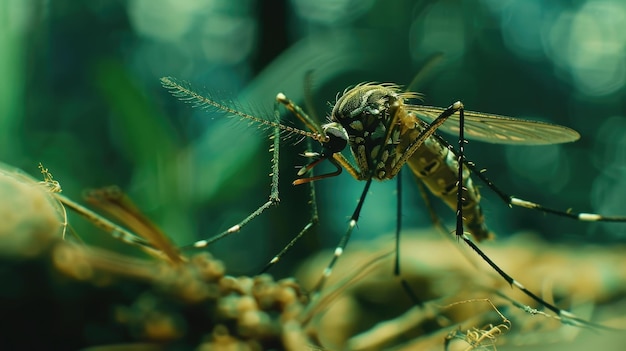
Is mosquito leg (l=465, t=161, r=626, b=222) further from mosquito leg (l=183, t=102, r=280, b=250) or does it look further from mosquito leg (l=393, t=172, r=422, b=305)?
mosquito leg (l=183, t=102, r=280, b=250)

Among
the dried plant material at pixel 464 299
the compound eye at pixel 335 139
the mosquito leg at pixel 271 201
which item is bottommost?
the dried plant material at pixel 464 299

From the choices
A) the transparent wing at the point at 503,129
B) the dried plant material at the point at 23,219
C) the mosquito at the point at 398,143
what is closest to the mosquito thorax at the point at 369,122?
the mosquito at the point at 398,143

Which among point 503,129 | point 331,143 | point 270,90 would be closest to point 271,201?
point 331,143

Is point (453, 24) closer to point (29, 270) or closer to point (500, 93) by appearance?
point (500, 93)

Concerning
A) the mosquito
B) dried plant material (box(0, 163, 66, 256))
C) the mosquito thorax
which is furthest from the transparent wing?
dried plant material (box(0, 163, 66, 256))

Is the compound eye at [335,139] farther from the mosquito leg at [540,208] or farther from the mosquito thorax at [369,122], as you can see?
the mosquito leg at [540,208]

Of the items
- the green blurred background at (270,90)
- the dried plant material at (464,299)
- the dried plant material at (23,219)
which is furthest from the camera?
the green blurred background at (270,90)

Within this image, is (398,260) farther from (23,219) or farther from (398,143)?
(23,219)

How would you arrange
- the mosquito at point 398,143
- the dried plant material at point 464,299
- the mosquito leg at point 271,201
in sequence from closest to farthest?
the dried plant material at point 464,299 → the mosquito leg at point 271,201 → the mosquito at point 398,143
